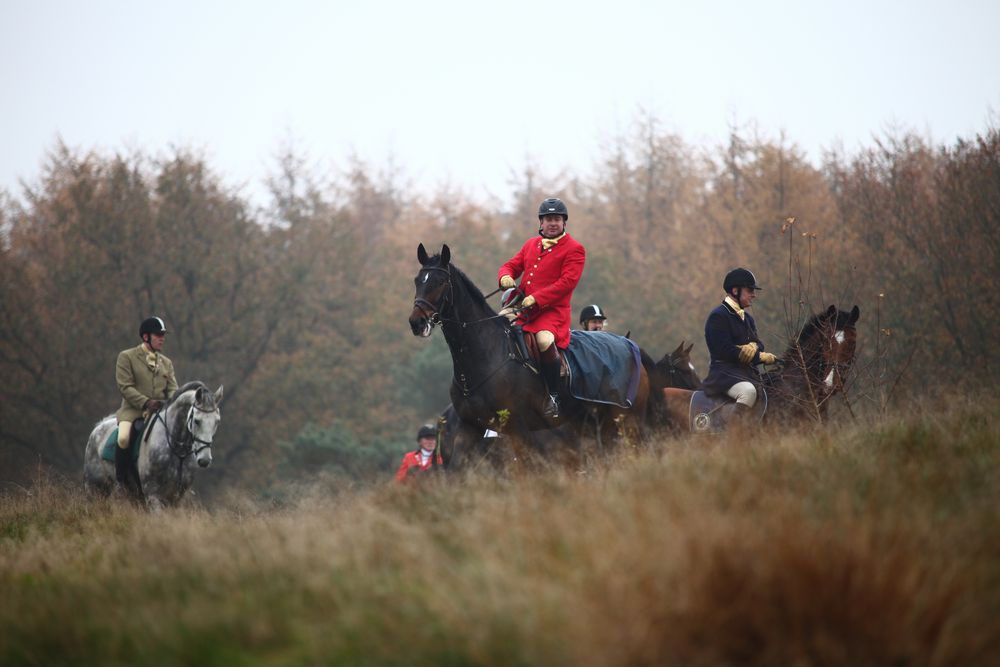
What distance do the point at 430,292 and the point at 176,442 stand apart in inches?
162

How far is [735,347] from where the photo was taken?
11.1 meters

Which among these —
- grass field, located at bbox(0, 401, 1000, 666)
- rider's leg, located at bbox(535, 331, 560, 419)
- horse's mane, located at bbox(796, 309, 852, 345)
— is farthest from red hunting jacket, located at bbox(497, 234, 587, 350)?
grass field, located at bbox(0, 401, 1000, 666)

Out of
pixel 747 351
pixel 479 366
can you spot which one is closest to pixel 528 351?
pixel 479 366

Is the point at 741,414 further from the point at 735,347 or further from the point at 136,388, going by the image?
the point at 136,388

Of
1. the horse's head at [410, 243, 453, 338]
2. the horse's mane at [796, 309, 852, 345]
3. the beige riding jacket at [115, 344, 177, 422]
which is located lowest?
the horse's mane at [796, 309, 852, 345]

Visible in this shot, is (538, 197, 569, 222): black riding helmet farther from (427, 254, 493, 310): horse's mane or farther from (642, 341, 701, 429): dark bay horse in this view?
(642, 341, 701, 429): dark bay horse

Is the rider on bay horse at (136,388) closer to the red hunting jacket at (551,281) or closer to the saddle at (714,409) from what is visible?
the red hunting jacket at (551,281)

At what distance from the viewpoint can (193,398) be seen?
39.9 ft

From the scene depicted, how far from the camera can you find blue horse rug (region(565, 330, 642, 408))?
10.9 metres

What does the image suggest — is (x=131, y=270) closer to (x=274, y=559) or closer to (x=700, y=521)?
(x=274, y=559)

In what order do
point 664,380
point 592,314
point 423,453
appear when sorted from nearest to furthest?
point 664,380
point 592,314
point 423,453

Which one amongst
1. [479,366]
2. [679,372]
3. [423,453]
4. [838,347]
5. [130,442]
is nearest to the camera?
[479,366]

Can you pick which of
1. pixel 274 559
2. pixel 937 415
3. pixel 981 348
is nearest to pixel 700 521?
pixel 274 559

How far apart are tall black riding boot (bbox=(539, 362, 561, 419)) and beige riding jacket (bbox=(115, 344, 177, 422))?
16.0ft
